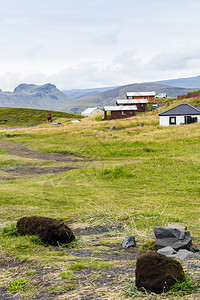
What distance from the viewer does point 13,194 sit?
1631 centimetres

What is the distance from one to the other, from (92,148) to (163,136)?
9921 millimetres

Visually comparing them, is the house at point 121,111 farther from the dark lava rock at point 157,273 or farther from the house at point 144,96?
the dark lava rock at point 157,273

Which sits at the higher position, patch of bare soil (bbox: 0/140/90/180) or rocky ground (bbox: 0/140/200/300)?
rocky ground (bbox: 0/140/200/300)

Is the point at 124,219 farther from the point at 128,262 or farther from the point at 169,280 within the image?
the point at 169,280

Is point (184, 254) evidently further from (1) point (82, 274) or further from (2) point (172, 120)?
(2) point (172, 120)

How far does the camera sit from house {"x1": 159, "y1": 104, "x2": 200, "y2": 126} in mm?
56000

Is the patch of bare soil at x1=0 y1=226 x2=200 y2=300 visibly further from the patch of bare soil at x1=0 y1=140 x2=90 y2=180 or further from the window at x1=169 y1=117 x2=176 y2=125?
the window at x1=169 y1=117 x2=176 y2=125

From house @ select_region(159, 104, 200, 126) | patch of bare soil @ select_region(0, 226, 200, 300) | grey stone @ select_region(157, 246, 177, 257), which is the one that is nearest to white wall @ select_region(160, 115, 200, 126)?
house @ select_region(159, 104, 200, 126)

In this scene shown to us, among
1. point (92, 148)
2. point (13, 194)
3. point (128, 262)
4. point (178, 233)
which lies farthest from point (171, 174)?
point (92, 148)

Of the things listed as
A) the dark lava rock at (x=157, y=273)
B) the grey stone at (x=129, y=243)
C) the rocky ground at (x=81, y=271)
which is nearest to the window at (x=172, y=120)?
the rocky ground at (x=81, y=271)

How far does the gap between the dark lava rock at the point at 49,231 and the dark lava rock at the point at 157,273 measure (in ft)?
10.4

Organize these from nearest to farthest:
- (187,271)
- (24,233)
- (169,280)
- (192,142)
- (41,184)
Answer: (169,280), (187,271), (24,233), (41,184), (192,142)

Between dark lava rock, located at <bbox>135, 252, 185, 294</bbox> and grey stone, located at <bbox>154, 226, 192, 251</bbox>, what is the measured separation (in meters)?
2.24

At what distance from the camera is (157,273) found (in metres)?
5.08
